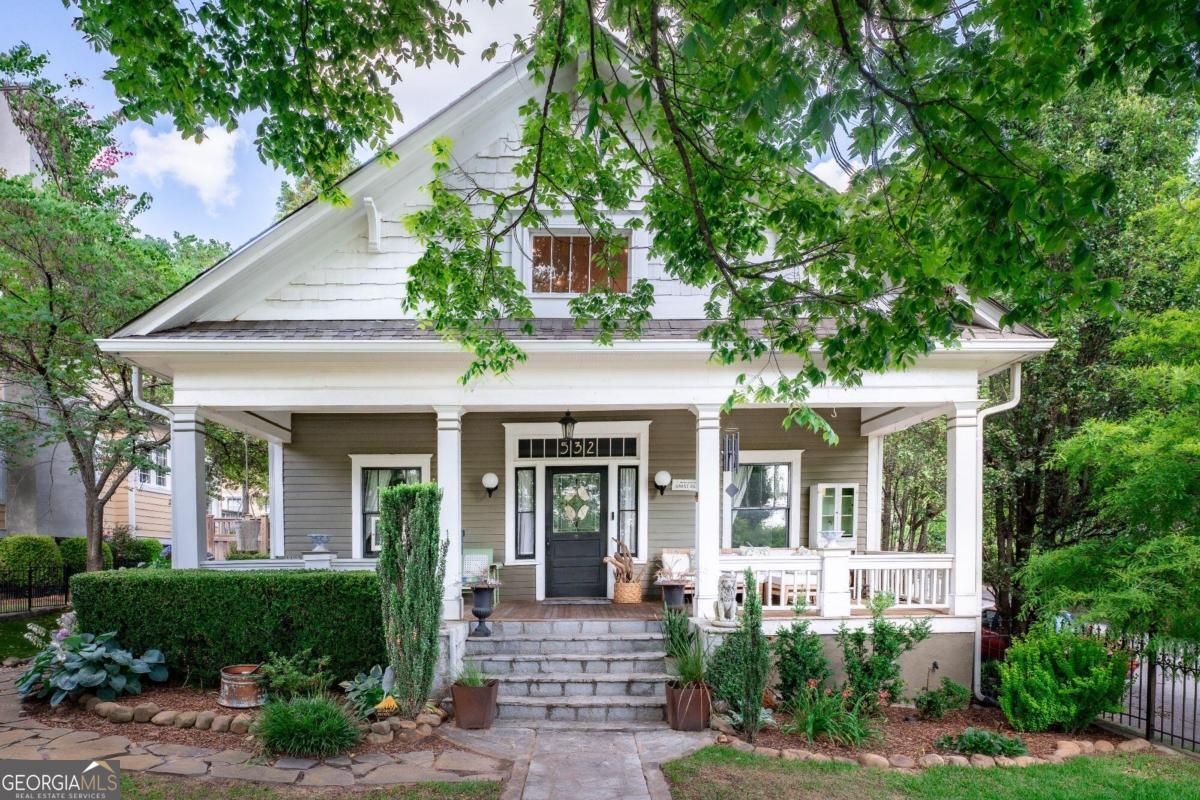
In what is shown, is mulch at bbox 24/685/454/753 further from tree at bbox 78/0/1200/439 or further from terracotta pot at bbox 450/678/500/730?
tree at bbox 78/0/1200/439

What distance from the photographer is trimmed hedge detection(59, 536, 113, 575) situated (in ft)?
43.4

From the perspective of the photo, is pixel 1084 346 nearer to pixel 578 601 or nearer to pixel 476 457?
pixel 578 601

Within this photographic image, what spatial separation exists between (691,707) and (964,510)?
3804 millimetres

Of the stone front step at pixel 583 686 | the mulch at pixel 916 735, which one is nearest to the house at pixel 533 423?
the mulch at pixel 916 735

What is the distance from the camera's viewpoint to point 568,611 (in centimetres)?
831

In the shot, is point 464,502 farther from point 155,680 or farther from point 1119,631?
point 1119,631

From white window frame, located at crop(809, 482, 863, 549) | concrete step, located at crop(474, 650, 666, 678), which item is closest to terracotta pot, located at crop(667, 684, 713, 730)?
concrete step, located at crop(474, 650, 666, 678)

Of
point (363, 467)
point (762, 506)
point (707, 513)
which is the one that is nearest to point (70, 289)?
point (363, 467)

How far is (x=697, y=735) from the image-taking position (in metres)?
5.98

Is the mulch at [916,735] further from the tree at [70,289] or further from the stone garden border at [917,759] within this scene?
the tree at [70,289]

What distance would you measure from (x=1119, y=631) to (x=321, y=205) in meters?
9.06

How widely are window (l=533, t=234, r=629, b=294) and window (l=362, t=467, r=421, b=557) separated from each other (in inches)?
133

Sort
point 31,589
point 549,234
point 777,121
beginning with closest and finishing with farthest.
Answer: point 777,121 < point 549,234 < point 31,589

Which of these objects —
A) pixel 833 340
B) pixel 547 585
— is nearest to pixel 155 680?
pixel 547 585
